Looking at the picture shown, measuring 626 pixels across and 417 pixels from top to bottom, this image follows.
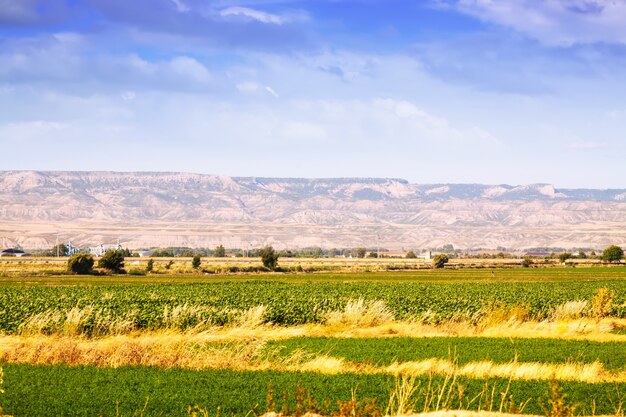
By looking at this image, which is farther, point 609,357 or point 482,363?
point 609,357

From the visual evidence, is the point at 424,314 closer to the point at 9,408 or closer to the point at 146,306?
the point at 146,306

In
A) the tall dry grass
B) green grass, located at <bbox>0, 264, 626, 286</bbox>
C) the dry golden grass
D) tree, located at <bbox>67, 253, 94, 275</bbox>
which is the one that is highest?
the dry golden grass

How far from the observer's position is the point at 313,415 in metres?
13.0

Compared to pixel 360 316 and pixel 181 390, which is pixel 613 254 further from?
pixel 181 390

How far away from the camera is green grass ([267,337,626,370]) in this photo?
84.9ft

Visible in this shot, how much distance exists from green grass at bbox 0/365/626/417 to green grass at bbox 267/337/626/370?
15.2ft

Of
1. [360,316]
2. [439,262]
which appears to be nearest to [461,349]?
[360,316]

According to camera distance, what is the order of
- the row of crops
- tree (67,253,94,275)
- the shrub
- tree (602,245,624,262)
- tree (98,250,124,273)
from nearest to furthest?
the row of crops
the shrub
tree (67,253,94,275)
tree (98,250,124,273)
tree (602,245,624,262)

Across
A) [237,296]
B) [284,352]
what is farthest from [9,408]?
[237,296]

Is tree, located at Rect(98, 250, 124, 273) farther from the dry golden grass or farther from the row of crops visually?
the dry golden grass

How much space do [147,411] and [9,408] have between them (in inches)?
115

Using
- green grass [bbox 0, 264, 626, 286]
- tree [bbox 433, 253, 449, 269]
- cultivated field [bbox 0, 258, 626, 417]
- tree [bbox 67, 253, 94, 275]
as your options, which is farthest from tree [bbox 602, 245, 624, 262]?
cultivated field [bbox 0, 258, 626, 417]

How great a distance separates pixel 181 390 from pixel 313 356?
25.3 ft

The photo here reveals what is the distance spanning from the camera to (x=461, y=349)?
28062 mm
